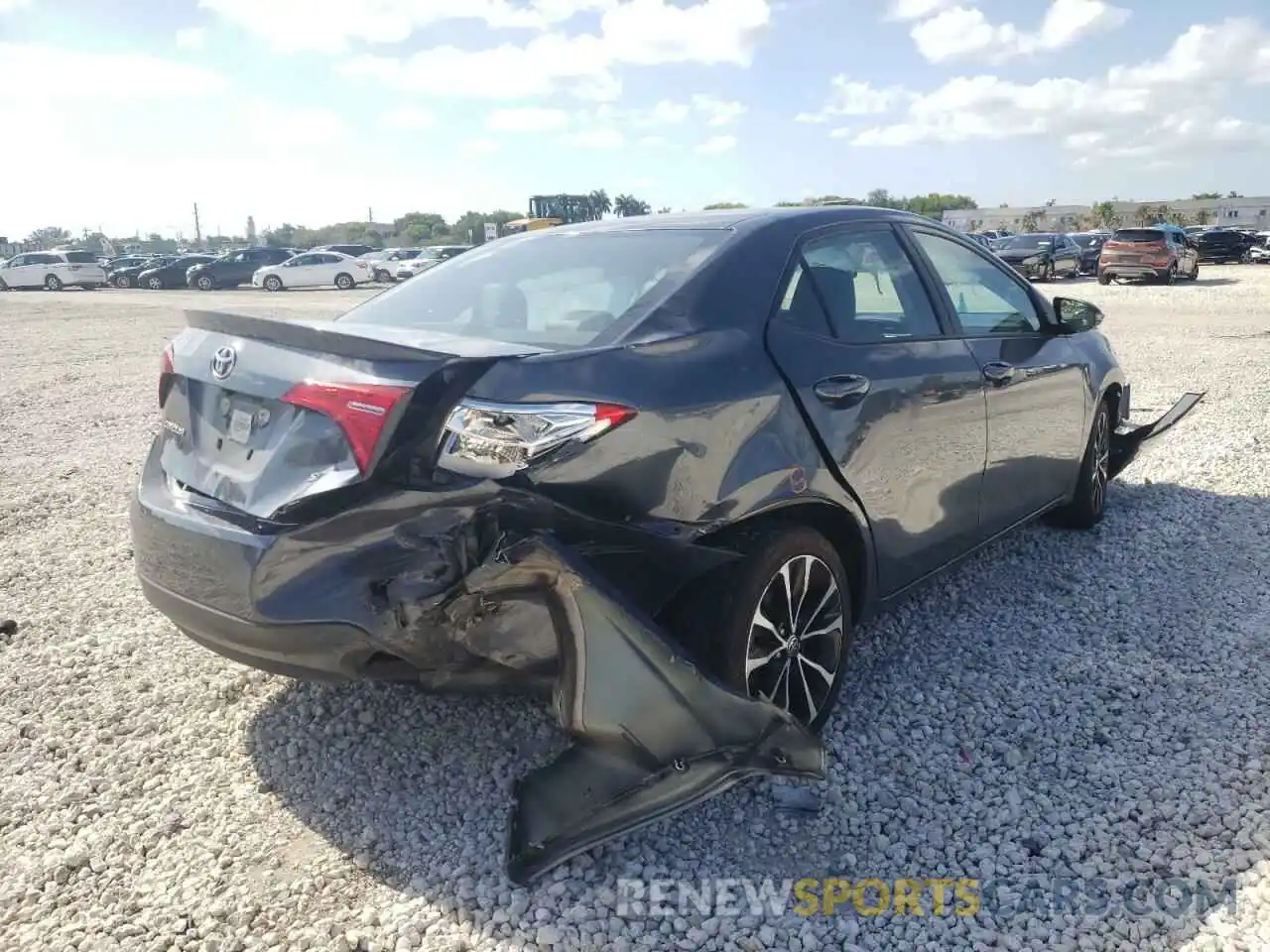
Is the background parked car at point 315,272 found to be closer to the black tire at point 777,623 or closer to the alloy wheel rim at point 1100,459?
the alloy wheel rim at point 1100,459

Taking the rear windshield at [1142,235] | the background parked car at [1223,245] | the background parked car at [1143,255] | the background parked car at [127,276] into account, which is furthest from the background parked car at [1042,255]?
the background parked car at [127,276]

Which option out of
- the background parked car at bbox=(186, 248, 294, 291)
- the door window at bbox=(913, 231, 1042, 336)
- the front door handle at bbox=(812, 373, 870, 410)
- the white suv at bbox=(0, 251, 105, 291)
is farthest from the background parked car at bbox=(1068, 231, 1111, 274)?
the white suv at bbox=(0, 251, 105, 291)

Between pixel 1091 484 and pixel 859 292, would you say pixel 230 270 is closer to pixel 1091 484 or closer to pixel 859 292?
pixel 1091 484

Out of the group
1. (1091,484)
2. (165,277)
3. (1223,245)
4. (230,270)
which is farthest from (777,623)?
(165,277)

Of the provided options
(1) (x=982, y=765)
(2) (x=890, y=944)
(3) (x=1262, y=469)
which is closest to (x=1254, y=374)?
(3) (x=1262, y=469)

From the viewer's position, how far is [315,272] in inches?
1405

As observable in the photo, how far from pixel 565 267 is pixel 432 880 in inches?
77.9

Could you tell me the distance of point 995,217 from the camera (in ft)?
276

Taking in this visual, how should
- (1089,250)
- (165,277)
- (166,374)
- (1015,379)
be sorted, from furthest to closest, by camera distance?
(165,277)
(1089,250)
(1015,379)
(166,374)

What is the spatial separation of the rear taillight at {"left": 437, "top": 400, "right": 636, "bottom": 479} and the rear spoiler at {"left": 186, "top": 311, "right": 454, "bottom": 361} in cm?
18

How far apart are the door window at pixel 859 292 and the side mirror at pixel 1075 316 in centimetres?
125

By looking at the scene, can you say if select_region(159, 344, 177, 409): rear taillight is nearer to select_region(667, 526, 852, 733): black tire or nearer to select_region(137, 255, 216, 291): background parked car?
select_region(667, 526, 852, 733): black tire

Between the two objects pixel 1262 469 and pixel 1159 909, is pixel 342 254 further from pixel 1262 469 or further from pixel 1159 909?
pixel 1159 909

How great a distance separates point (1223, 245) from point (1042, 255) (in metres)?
12.8
